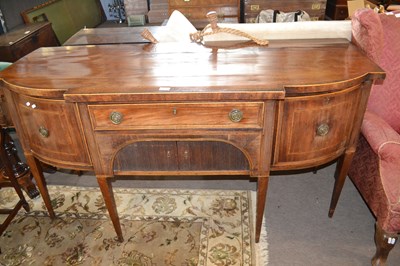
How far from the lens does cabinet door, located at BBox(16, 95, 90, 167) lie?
54.3 inches

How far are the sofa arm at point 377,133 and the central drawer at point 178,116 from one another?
578 mm

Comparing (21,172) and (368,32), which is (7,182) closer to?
(21,172)

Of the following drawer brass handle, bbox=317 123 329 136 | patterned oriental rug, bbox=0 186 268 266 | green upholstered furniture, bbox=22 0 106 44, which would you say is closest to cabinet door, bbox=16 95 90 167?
patterned oriental rug, bbox=0 186 268 266

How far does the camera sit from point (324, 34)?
1.84 metres

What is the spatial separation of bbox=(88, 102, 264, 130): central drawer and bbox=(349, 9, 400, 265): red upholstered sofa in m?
0.62

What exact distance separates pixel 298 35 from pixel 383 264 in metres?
1.25

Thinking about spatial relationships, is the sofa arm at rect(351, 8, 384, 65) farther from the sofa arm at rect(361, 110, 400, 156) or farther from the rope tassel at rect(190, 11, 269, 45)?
the rope tassel at rect(190, 11, 269, 45)

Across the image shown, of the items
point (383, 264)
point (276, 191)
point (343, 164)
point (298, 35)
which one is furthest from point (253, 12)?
point (383, 264)

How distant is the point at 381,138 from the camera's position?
147 centimetres

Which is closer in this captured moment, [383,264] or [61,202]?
[383,264]

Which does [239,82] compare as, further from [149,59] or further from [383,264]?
[383,264]

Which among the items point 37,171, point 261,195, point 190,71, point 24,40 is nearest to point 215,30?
point 190,71

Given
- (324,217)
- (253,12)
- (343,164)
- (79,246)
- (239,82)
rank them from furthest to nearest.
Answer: (253,12), (324,217), (79,246), (343,164), (239,82)

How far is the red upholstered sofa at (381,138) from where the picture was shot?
1.44 m
